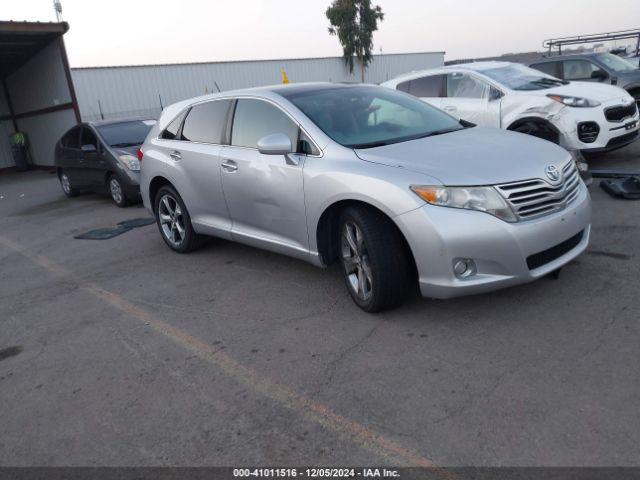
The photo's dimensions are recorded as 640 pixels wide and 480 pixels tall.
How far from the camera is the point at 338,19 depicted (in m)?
38.8

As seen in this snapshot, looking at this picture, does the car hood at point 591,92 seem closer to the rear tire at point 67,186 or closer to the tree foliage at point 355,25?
the rear tire at point 67,186

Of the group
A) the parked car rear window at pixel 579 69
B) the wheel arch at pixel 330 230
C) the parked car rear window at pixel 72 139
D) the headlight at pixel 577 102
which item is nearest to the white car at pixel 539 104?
the headlight at pixel 577 102

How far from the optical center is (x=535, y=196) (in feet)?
11.5

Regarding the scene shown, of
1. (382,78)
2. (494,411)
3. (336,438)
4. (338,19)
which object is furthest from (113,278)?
(338,19)

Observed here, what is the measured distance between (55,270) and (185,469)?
426cm

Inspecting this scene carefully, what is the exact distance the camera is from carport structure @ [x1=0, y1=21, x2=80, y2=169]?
55.4 ft

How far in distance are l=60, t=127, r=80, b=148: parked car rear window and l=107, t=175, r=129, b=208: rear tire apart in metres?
1.49

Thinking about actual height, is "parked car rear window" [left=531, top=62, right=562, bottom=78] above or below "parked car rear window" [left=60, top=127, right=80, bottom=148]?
above

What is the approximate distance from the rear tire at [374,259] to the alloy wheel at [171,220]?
254 centimetres

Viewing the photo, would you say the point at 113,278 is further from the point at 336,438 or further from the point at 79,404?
the point at 336,438

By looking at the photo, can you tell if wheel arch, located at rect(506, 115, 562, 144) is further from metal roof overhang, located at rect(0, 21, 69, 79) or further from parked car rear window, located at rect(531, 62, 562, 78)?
metal roof overhang, located at rect(0, 21, 69, 79)

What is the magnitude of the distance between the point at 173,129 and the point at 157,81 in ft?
58.4

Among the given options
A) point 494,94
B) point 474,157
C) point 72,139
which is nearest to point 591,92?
point 494,94

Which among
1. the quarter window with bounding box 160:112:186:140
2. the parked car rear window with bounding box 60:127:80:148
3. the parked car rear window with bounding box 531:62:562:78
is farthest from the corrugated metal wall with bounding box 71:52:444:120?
the quarter window with bounding box 160:112:186:140
